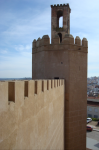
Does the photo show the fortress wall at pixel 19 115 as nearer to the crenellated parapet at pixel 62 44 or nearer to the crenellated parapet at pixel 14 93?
the crenellated parapet at pixel 14 93

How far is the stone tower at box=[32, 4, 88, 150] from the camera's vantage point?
9359 mm

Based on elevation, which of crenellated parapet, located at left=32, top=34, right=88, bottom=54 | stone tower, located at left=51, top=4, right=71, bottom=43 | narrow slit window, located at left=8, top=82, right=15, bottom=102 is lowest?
narrow slit window, located at left=8, top=82, right=15, bottom=102

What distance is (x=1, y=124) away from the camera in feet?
7.25

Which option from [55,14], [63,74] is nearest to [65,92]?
[63,74]


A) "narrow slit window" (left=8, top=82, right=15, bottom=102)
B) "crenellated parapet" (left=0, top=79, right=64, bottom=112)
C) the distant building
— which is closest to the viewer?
"crenellated parapet" (left=0, top=79, right=64, bottom=112)

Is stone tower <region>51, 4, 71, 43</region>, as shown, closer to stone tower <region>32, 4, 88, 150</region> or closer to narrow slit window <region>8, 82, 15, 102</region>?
stone tower <region>32, 4, 88, 150</region>

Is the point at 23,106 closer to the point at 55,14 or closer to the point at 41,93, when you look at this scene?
the point at 41,93

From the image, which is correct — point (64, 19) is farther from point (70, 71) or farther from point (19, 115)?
point (19, 115)

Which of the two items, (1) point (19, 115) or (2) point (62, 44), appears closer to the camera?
(1) point (19, 115)

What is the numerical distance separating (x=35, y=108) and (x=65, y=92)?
5653 millimetres

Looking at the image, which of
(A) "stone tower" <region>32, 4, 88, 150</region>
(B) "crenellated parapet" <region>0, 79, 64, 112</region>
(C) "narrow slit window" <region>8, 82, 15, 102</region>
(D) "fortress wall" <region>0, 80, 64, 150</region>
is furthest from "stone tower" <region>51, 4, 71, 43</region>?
(C) "narrow slit window" <region>8, 82, 15, 102</region>

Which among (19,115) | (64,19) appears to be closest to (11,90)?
(19,115)

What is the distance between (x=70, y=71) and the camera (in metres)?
9.27

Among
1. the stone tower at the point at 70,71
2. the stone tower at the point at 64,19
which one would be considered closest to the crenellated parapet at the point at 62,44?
the stone tower at the point at 70,71
